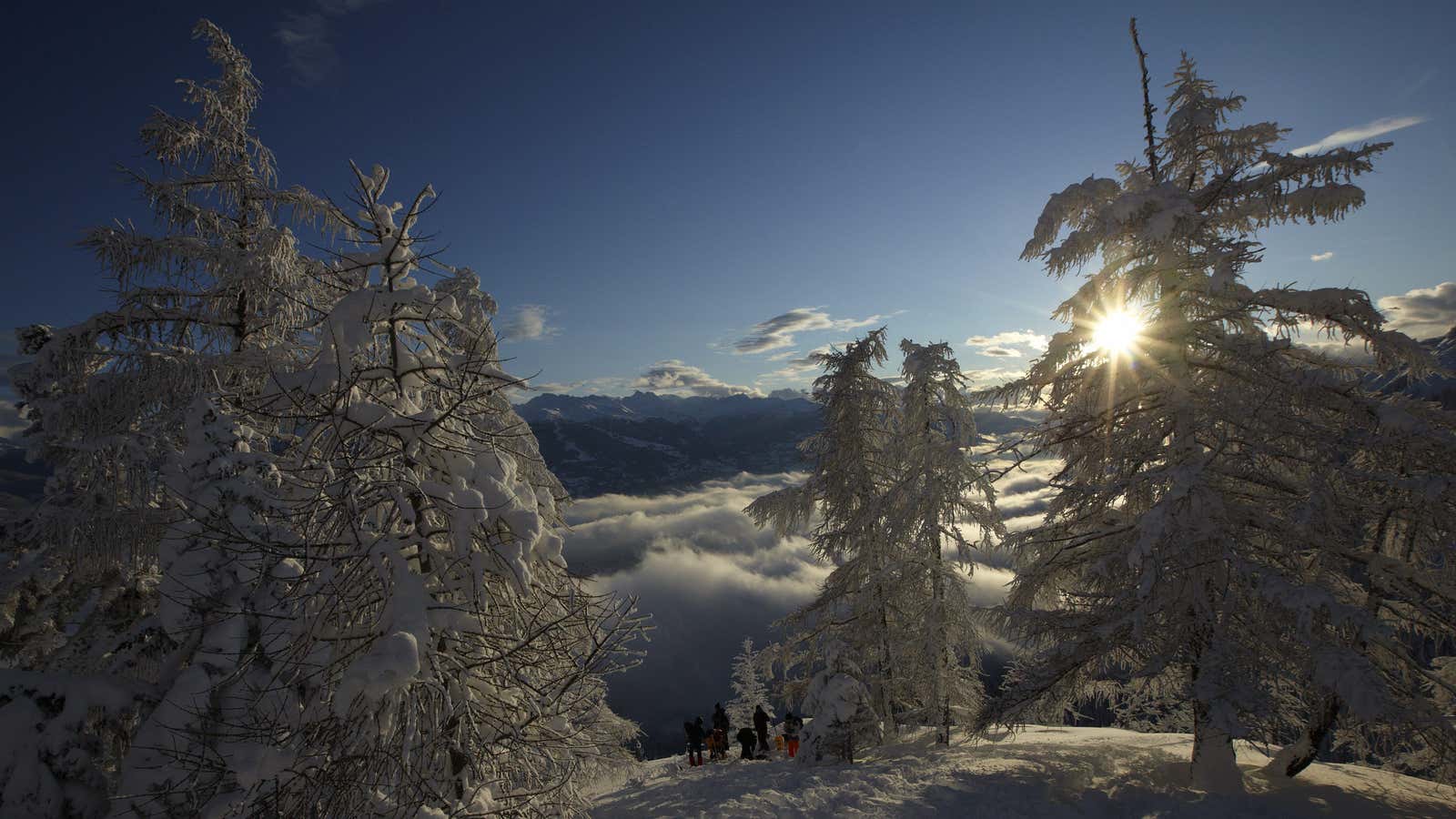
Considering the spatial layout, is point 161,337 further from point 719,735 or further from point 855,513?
point 719,735

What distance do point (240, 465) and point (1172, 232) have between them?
11613mm

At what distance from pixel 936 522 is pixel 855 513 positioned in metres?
2.06

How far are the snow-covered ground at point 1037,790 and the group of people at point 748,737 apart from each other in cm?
395

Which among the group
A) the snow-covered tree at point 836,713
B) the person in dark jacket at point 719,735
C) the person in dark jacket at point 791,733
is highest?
the snow-covered tree at point 836,713

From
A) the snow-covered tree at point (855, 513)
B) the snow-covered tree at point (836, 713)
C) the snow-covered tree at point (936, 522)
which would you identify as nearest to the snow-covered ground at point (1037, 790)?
the snow-covered tree at point (836, 713)

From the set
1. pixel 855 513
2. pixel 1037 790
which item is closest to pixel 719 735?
pixel 855 513

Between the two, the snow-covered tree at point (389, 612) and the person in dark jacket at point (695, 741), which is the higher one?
the snow-covered tree at point (389, 612)

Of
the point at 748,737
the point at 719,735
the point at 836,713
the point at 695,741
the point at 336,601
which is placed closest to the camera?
the point at 336,601

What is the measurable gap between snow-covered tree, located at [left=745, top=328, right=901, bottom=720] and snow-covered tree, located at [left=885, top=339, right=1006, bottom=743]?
1.61 ft

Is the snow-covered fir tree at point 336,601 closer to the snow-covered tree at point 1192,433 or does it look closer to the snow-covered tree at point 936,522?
the snow-covered tree at point 1192,433

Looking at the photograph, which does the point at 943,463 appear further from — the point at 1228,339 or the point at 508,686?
the point at 508,686

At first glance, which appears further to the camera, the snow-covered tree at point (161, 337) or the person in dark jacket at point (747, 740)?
the person in dark jacket at point (747, 740)

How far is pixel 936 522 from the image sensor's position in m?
13.2

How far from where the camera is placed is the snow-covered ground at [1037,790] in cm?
748
